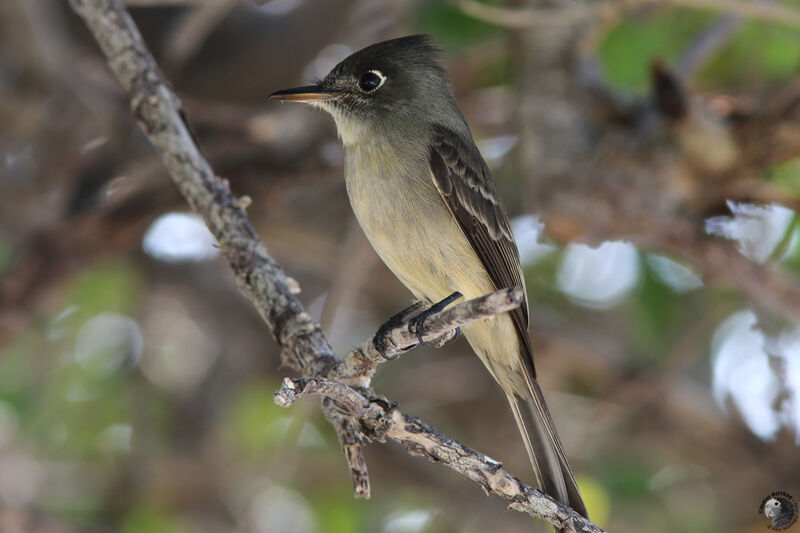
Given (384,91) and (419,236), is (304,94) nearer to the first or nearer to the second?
(384,91)

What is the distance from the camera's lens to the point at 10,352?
546 centimetres

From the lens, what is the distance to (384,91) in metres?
3.69

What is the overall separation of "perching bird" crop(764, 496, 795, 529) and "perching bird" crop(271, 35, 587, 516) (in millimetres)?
913

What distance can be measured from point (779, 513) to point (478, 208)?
1.63 metres

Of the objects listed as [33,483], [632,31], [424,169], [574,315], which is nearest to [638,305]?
[574,315]

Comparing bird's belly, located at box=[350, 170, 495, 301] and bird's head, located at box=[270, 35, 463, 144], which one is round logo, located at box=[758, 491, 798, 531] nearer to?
bird's belly, located at box=[350, 170, 495, 301]

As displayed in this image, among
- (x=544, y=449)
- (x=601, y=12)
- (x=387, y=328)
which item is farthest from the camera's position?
(x=601, y=12)

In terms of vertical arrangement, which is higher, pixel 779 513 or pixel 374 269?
pixel 374 269

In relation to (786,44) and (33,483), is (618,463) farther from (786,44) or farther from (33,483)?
(33,483)

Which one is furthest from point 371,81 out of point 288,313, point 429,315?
point 288,313

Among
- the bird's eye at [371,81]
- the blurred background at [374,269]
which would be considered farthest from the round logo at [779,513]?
the bird's eye at [371,81]

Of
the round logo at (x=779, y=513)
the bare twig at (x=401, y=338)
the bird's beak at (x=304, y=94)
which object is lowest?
the round logo at (x=779, y=513)

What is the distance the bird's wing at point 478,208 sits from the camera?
3.37 m

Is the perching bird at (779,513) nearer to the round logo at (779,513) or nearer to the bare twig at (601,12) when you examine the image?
the round logo at (779,513)
